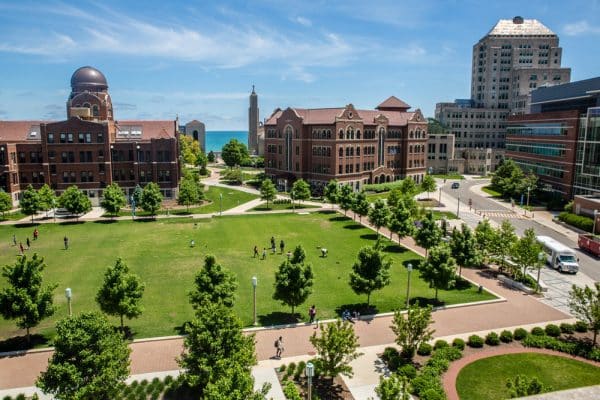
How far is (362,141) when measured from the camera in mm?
86125

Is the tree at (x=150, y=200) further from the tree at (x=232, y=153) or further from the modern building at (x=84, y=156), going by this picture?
the tree at (x=232, y=153)

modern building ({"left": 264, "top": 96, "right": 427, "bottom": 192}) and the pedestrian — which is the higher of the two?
modern building ({"left": 264, "top": 96, "right": 427, "bottom": 192})

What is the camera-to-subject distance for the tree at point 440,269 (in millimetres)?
31589

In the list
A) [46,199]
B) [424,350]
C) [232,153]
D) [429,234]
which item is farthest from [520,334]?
[232,153]

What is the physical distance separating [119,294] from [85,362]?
8.57 m

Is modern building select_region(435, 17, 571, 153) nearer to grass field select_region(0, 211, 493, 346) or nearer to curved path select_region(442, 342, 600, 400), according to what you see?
grass field select_region(0, 211, 493, 346)

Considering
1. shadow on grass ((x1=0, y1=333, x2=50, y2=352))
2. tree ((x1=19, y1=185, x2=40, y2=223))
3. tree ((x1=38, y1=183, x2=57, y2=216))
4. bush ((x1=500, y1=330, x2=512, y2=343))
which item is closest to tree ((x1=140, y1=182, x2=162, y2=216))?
tree ((x1=38, y1=183, x2=57, y2=216))

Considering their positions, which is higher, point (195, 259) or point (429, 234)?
point (429, 234)

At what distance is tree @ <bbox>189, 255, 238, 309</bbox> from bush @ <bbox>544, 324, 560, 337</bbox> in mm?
18775

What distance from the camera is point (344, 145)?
82.6 m

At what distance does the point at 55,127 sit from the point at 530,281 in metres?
67.1

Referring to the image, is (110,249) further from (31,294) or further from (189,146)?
(189,146)

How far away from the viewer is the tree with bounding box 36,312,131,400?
57.6ft

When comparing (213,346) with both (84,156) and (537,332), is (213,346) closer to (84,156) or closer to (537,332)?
(537,332)
